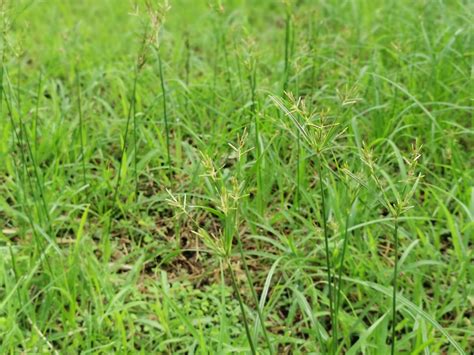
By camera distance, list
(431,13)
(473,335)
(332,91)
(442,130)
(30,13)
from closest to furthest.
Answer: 1. (473,335)
2. (442,130)
3. (332,91)
4. (431,13)
5. (30,13)

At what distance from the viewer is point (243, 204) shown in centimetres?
252

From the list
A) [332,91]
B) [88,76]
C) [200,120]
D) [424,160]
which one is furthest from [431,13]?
[88,76]

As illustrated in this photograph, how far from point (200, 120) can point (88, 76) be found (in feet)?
2.79

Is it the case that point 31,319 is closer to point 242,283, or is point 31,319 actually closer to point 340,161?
point 242,283

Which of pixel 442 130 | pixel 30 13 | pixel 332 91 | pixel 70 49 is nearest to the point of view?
pixel 442 130

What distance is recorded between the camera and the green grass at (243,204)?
6.98 feet

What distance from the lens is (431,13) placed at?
3.54 meters

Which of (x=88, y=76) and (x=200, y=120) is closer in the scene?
(x=200, y=120)

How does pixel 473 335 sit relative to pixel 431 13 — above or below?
below

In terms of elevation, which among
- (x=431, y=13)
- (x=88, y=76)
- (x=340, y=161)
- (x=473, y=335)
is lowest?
Result: (x=473, y=335)

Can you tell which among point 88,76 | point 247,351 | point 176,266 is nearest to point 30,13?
point 88,76

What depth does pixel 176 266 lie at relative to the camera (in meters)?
2.51

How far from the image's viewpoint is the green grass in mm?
2129

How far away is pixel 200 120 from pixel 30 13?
1899 millimetres
